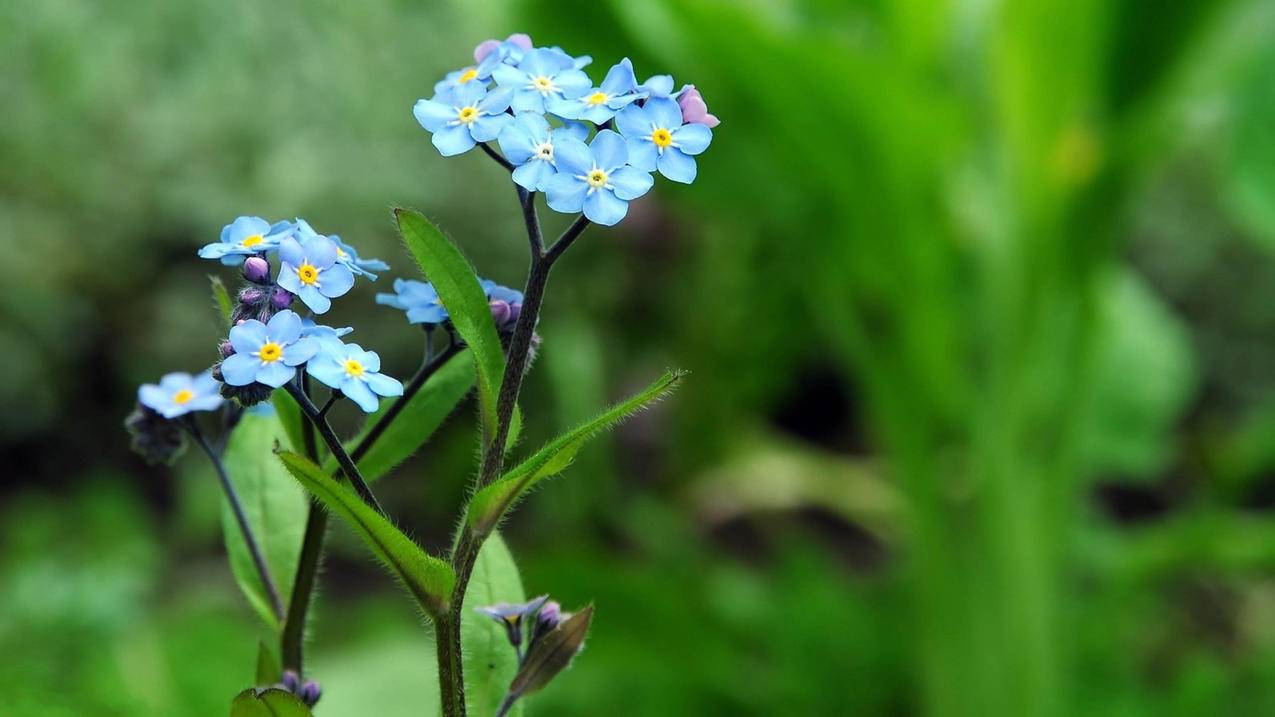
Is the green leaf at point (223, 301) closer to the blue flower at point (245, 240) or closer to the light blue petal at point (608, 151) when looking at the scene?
the blue flower at point (245, 240)

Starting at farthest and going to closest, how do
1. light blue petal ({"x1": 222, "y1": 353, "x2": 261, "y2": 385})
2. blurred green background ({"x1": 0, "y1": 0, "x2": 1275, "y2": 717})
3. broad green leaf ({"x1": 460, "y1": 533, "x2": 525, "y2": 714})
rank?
1. blurred green background ({"x1": 0, "y1": 0, "x2": 1275, "y2": 717})
2. broad green leaf ({"x1": 460, "y1": 533, "x2": 525, "y2": 714})
3. light blue petal ({"x1": 222, "y1": 353, "x2": 261, "y2": 385})

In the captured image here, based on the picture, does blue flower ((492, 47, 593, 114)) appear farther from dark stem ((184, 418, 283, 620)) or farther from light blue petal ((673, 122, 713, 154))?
dark stem ((184, 418, 283, 620))

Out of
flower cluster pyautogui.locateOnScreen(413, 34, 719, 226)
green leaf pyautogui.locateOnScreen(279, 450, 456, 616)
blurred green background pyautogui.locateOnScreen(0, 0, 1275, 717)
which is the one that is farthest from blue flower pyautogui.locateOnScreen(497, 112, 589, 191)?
blurred green background pyautogui.locateOnScreen(0, 0, 1275, 717)

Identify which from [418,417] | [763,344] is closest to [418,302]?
[418,417]

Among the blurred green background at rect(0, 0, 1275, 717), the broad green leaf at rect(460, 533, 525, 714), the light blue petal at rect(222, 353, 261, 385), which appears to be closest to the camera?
the light blue petal at rect(222, 353, 261, 385)

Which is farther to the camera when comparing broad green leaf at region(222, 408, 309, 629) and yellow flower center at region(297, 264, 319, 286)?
broad green leaf at region(222, 408, 309, 629)

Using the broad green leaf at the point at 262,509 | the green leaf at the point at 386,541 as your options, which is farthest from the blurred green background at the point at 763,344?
the green leaf at the point at 386,541

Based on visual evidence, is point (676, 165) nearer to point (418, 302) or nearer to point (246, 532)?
point (418, 302)
